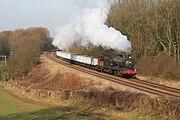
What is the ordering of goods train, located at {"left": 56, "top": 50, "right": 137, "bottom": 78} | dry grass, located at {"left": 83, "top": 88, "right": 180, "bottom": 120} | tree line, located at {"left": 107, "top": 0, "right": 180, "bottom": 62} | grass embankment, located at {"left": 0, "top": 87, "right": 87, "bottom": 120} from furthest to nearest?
tree line, located at {"left": 107, "top": 0, "right": 180, "bottom": 62} < goods train, located at {"left": 56, "top": 50, "right": 137, "bottom": 78} < grass embankment, located at {"left": 0, "top": 87, "right": 87, "bottom": 120} < dry grass, located at {"left": 83, "top": 88, "right": 180, "bottom": 120}

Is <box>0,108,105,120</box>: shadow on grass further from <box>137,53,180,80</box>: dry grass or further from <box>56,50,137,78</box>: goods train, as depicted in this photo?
<box>137,53,180,80</box>: dry grass

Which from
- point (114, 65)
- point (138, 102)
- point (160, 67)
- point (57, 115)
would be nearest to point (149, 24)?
point (160, 67)

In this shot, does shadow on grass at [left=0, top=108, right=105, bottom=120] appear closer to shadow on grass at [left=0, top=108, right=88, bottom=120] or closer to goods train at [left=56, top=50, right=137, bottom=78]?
shadow on grass at [left=0, top=108, right=88, bottom=120]

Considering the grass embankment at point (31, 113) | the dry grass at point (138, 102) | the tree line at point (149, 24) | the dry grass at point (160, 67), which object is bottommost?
the grass embankment at point (31, 113)

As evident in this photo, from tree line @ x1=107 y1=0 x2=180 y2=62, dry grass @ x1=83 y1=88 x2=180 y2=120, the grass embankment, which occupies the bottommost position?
the grass embankment

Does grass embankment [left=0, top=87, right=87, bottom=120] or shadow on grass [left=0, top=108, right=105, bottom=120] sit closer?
shadow on grass [left=0, top=108, right=105, bottom=120]

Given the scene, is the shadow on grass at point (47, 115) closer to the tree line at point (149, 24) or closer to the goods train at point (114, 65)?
the goods train at point (114, 65)

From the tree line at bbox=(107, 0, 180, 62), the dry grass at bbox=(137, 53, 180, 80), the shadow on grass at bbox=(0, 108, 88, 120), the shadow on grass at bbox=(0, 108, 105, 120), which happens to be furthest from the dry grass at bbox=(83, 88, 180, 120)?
the tree line at bbox=(107, 0, 180, 62)

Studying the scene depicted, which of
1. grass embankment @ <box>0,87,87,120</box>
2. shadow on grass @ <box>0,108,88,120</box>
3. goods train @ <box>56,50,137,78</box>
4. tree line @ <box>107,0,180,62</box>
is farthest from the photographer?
tree line @ <box>107,0,180,62</box>

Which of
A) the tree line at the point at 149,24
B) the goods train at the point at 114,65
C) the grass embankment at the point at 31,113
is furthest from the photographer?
the tree line at the point at 149,24

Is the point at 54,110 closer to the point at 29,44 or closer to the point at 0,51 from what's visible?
the point at 29,44

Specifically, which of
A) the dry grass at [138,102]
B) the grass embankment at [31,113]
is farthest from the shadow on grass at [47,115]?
the dry grass at [138,102]

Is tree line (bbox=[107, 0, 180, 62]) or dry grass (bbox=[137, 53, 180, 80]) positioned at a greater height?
tree line (bbox=[107, 0, 180, 62])

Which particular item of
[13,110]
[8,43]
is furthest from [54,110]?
[8,43]
